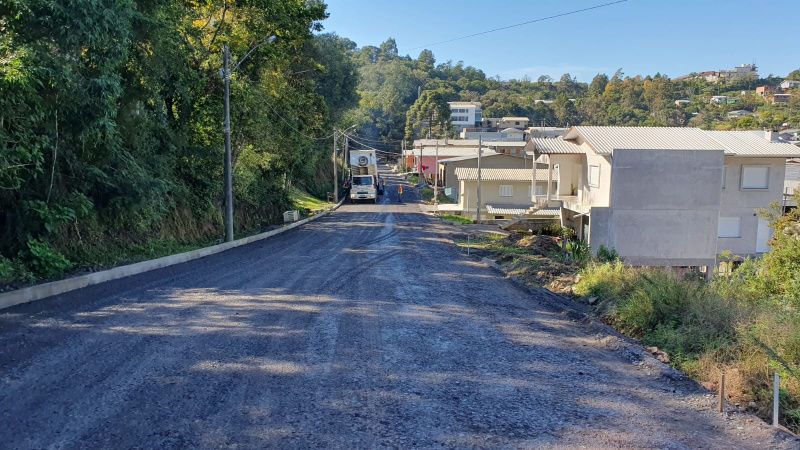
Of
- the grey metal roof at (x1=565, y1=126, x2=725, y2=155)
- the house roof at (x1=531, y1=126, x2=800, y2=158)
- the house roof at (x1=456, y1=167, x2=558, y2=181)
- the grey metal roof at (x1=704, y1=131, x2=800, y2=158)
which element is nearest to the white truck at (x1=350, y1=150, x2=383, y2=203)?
the house roof at (x1=456, y1=167, x2=558, y2=181)

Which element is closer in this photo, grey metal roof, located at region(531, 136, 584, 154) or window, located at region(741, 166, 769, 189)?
window, located at region(741, 166, 769, 189)

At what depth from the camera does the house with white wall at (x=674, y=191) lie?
89.1ft

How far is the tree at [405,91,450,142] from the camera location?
110m

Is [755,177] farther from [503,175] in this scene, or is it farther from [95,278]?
[95,278]

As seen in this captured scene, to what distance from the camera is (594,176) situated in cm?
2938

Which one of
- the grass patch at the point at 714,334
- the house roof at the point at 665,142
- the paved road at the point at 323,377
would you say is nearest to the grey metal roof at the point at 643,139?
the house roof at the point at 665,142

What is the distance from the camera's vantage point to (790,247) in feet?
54.6

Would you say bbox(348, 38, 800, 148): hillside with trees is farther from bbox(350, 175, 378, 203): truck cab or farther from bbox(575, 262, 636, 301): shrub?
bbox(575, 262, 636, 301): shrub

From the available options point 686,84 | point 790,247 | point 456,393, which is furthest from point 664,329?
point 686,84

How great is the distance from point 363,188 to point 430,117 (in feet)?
208

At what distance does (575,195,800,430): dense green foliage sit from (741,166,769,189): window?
66.3 ft

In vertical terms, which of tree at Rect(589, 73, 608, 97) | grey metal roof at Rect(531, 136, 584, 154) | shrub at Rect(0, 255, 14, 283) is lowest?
shrub at Rect(0, 255, 14, 283)

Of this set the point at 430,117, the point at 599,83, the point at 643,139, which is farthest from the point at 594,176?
the point at 599,83

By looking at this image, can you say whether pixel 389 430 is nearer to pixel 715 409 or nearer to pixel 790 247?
pixel 715 409
